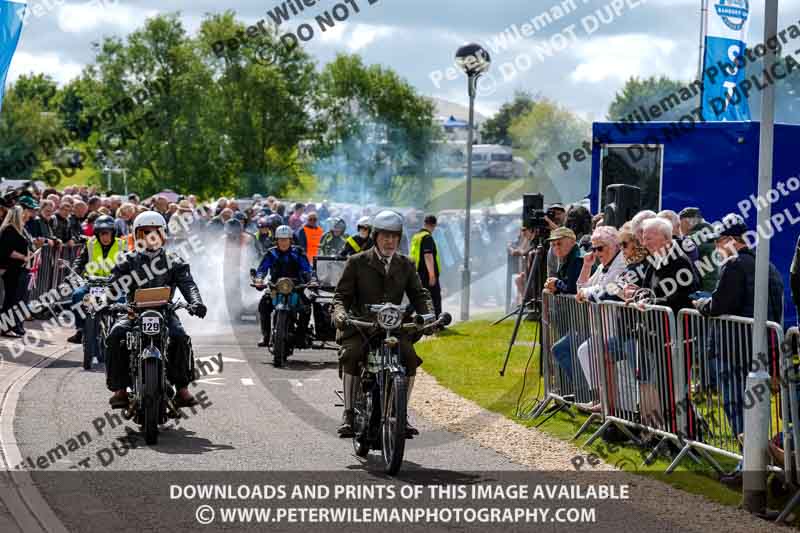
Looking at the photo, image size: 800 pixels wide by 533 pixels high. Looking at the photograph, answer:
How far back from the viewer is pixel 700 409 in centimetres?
972

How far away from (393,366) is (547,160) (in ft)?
246

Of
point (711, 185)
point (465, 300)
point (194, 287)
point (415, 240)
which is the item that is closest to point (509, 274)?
point (465, 300)

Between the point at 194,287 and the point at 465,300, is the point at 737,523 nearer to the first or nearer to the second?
the point at 194,287

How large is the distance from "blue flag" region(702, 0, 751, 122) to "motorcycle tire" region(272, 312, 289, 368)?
290 inches

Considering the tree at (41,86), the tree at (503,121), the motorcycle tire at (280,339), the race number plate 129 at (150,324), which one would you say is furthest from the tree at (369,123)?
the race number plate 129 at (150,324)

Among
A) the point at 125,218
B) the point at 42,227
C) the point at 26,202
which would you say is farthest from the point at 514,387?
the point at 42,227

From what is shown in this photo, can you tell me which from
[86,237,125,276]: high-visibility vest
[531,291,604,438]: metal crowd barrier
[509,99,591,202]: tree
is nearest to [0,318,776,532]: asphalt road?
[531,291,604,438]: metal crowd barrier

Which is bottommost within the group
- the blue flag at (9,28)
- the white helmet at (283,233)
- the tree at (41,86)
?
the white helmet at (283,233)

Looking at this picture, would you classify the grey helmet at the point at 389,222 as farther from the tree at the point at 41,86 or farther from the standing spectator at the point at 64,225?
the tree at the point at 41,86

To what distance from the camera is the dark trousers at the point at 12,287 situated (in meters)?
19.5

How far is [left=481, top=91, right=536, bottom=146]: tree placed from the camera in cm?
12281

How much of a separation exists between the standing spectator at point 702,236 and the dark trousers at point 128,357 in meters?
5.85

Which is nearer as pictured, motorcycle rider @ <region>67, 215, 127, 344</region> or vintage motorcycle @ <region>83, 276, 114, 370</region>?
vintage motorcycle @ <region>83, 276, 114, 370</region>

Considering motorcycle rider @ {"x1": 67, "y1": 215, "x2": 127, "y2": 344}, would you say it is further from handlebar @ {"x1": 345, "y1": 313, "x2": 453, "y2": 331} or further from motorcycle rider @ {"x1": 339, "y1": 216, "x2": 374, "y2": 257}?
handlebar @ {"x1": 345, "y1": 313, "x2": 453, "y2": 331}
